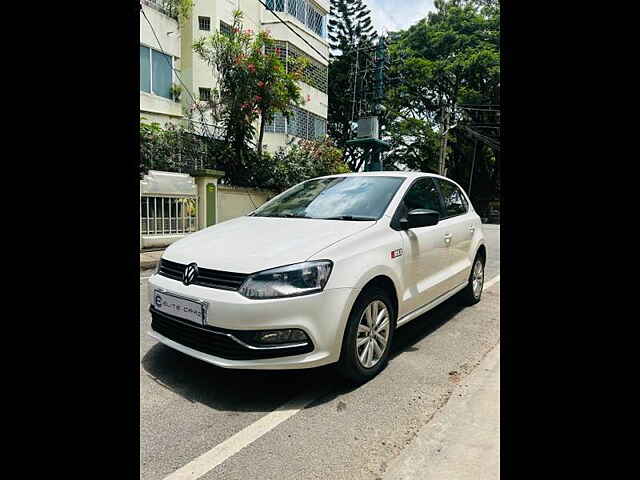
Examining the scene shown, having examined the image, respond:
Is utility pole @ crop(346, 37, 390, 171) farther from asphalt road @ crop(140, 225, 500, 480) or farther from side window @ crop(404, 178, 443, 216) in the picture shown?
asphalt road @ crop(140, 225, 500, 480)

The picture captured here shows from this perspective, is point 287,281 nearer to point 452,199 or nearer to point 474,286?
point 452,199

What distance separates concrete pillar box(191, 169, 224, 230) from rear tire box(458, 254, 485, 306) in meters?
6.78

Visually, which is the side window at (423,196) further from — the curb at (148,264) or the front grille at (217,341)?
the curb at (148,264)

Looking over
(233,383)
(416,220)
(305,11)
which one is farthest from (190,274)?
(305,11)

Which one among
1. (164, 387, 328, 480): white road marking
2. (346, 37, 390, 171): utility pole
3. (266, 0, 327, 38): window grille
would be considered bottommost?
(164, 387, 328, 480): white road marking

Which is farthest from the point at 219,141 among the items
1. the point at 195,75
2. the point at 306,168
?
the point at 195,75

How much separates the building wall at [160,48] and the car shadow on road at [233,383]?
13062 mm

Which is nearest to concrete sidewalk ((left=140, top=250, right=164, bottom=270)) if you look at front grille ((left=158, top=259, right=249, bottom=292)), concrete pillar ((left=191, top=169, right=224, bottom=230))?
concrete pillar ((left=191, top=169, right=224, bottom=230))

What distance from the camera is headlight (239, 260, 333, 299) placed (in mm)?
2816

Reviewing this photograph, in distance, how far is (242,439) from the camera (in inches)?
98.5

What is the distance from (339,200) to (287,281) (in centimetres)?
132
